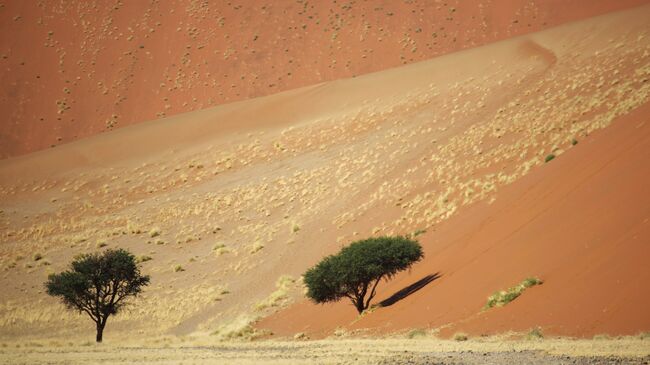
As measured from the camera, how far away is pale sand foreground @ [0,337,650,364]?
13617 millimetres

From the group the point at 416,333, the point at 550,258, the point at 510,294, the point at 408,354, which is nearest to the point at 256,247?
the point at 416,333

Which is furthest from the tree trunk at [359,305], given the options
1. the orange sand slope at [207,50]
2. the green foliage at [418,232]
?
the orange sand slope at [207,50]

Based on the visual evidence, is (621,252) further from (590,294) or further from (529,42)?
(529,42)

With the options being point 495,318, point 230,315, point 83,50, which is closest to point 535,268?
point 495,318

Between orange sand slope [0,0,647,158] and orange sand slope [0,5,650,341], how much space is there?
10.1 ft

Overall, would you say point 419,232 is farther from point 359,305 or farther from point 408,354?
point 408,354

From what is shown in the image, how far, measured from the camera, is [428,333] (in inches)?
813

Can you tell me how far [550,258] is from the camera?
21.2 meters

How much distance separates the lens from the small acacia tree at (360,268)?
88.0 ft

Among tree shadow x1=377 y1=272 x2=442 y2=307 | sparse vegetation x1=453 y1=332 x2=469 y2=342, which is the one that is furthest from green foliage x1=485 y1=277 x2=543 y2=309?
tree shadow x1=377 y1=272 x2=442 y2=307

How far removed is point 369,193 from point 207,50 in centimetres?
2844

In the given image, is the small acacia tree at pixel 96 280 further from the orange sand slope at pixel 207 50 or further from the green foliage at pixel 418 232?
the orange sand slope at pixel 207 50

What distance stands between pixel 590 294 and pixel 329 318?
A: 40.4 feet

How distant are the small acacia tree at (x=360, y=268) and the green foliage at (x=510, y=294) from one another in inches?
257
